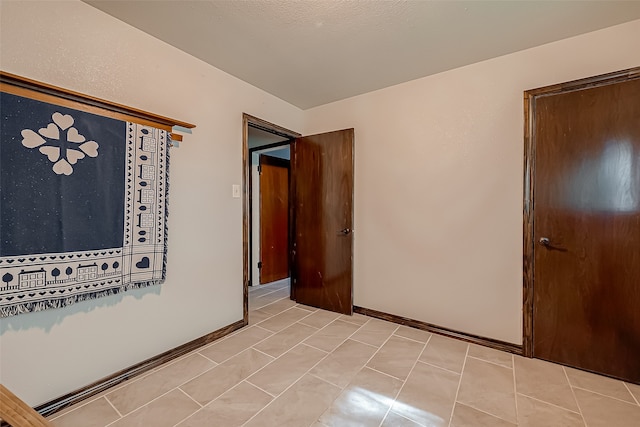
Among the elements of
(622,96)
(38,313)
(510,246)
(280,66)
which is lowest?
(38,313)

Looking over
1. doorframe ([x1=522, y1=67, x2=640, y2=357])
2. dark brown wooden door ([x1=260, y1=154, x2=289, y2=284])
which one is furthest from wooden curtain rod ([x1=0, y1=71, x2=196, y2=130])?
doorframe ([x1=522, y1=67, x2=640, y2=357])

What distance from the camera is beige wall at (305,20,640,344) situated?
81.9 inches

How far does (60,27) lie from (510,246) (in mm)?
3330

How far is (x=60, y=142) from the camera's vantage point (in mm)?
1463

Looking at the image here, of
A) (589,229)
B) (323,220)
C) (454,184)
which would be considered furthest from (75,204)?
(589,229)

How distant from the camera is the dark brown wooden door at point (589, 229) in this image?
→ 1.75 meters

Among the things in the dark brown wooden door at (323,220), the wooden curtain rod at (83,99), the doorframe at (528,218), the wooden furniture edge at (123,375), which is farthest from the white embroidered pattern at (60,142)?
the doorframe at (528,218)

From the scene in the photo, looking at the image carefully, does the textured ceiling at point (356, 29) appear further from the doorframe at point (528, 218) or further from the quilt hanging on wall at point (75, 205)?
the quilt hanging on wall at point (75, 205)

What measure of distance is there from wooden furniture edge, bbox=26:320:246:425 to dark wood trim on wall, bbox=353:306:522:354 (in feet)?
4.79

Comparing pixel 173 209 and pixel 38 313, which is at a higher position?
pixel 173 209

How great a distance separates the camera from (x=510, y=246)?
214cm

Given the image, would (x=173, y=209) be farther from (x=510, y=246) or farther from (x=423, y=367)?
(x=510, y=246)

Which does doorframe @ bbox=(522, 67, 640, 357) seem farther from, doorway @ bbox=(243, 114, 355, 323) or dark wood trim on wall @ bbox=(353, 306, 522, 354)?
doorway @ bbox=(243, 114, 355, 323)

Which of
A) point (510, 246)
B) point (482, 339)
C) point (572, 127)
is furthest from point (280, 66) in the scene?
point (482, 339)
